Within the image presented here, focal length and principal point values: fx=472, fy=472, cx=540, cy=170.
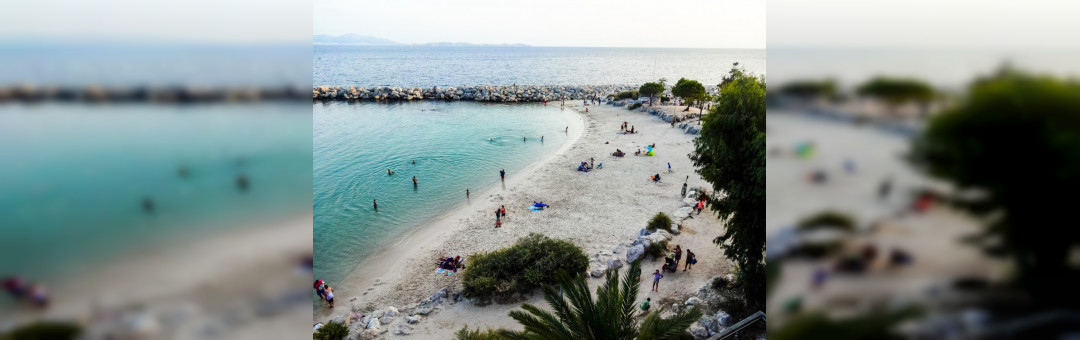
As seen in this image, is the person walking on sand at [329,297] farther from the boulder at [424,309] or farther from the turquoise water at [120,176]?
the turquoise water at [120,176]

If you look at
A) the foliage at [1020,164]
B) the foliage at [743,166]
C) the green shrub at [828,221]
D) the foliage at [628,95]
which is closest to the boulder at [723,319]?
the foliage at [743,166]

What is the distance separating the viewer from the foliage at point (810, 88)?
1.98m

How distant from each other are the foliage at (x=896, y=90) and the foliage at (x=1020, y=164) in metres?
0.12

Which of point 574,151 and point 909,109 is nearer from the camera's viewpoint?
point 909,109

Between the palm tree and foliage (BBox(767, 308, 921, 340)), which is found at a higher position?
foliage (BBox(767, 308, 921, 340))

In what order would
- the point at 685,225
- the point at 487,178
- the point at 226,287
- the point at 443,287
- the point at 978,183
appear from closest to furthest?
the point at 978,183 < the point at 226,287 < the point at 443,287 < the point at 685,225 < the point at 487,178

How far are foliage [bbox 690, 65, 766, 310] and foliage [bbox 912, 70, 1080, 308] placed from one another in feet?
28.6

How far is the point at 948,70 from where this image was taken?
159cm

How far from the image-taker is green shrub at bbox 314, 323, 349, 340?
13148 mm

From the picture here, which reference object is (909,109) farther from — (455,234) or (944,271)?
(455,234)

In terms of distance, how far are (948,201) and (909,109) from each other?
0.34 meters

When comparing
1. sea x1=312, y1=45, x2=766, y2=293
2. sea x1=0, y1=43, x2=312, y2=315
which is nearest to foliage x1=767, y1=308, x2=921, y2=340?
sea x1=0, y1=43, x2=312, y2=315

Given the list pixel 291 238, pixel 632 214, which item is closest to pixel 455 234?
pixel 632 214

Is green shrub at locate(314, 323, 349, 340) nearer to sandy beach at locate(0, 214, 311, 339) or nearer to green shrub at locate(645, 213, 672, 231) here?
green shrub at locate(645, 213, 672, 231)
